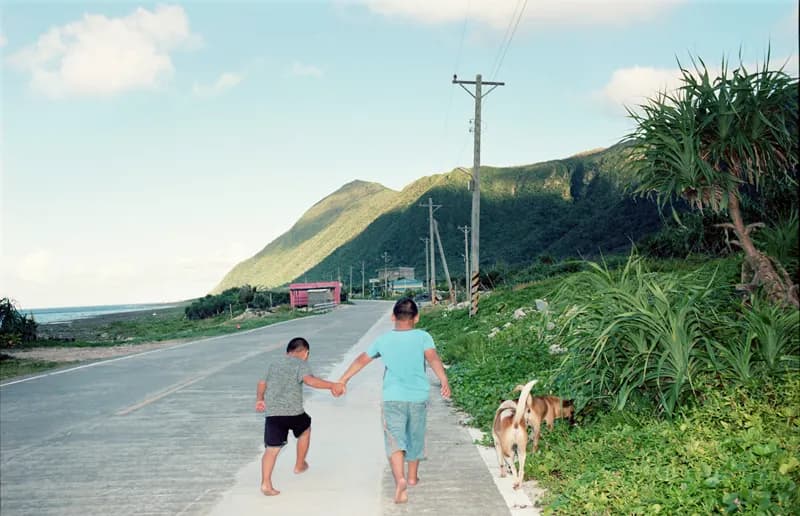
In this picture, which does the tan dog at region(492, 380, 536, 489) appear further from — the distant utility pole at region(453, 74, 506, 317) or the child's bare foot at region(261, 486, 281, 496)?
the distant utility pole at region(453, 74, 506, 317)

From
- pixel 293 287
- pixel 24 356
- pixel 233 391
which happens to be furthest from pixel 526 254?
pixel 233 391

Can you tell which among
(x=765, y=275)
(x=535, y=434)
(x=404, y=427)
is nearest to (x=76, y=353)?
(x=535, y=434)

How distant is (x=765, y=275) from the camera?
8.02 meters

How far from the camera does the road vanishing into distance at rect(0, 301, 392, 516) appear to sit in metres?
6.59

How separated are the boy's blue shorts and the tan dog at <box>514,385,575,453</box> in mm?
1262

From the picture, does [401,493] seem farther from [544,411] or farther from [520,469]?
[544,411]

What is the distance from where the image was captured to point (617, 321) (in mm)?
7430

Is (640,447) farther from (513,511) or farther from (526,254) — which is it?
(526,254)

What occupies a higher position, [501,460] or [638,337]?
[638,337]

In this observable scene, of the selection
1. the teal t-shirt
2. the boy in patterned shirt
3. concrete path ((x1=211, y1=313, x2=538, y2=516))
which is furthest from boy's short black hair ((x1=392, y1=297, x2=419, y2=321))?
concrete path ((x1=211, y1=313, x2=538, y2=516))

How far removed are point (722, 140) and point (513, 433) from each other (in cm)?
475

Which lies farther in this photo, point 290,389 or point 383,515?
point 290,389

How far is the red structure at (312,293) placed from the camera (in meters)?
89.6

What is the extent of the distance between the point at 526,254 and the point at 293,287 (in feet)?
236
